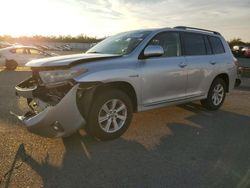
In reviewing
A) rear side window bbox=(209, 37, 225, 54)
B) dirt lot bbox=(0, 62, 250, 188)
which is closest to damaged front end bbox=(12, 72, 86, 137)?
dirt lot bbox=(0, 62, 250, 188)

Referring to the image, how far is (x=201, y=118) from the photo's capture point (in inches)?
278

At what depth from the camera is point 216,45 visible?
7777 millimetres

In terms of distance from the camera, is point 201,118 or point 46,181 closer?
point 46,181

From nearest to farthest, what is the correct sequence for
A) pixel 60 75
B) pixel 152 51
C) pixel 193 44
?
1. pixel 60 75
2. pixel 152 51
3. pixel 193 44

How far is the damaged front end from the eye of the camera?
15.2 feet

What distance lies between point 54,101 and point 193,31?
382 centimetres

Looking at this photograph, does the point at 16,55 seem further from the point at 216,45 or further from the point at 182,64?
the point at 182,64

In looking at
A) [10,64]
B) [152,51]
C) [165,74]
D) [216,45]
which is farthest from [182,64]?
[10,64]

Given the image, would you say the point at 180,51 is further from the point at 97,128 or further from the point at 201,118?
the point at 97,128

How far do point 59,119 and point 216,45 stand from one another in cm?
468

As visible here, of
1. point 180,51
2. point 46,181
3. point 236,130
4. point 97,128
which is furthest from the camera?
point 180,51

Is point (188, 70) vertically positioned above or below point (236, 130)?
above

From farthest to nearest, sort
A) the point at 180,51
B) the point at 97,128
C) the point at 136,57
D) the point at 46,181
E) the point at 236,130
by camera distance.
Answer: the point at 180,51 < the point at 236,130 < the point at 136,57 < the point at 97,128 < the point at 46,181

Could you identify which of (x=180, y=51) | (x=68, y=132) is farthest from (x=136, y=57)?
(x=68, y=132)
